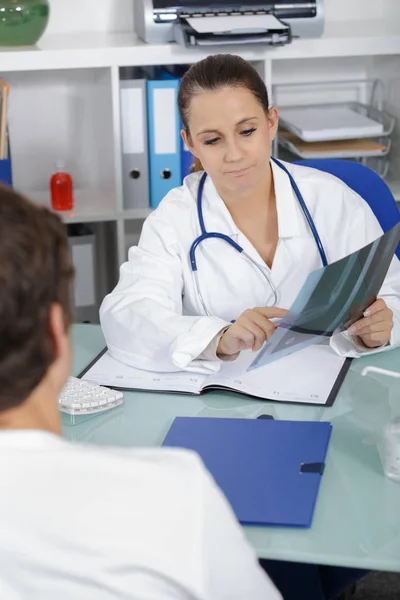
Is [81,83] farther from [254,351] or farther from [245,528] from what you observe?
[245,528]

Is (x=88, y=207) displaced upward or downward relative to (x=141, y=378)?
downward

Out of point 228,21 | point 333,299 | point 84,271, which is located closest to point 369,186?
point 333,299

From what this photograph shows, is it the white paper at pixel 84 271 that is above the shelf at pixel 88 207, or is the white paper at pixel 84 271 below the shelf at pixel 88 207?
below

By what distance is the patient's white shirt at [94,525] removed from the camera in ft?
2.47

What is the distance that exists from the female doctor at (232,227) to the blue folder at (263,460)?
0.35m

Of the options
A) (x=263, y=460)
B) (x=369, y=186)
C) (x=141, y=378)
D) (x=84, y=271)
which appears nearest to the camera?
(x=263, y=460)

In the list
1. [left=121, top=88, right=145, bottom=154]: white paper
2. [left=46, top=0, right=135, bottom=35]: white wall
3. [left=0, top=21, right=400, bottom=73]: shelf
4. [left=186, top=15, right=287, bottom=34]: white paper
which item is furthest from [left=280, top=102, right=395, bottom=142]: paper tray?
[left=46, top=0, right=135, bottom=35]: white wall

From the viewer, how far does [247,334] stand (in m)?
1.55

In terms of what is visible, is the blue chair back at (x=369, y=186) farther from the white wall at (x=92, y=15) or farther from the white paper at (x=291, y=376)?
the white wall at (x=92, y=15)

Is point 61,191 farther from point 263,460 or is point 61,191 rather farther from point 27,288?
point 27,288

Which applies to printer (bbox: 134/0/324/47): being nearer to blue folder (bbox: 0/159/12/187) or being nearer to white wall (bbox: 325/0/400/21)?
white wall (bbox: 325/0/400/21)

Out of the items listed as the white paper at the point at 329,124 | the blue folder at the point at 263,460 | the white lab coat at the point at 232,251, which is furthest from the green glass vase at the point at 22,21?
the blue folder at the point at 263,460

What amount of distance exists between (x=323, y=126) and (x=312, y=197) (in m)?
0.85

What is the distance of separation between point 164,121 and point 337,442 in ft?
4.83
